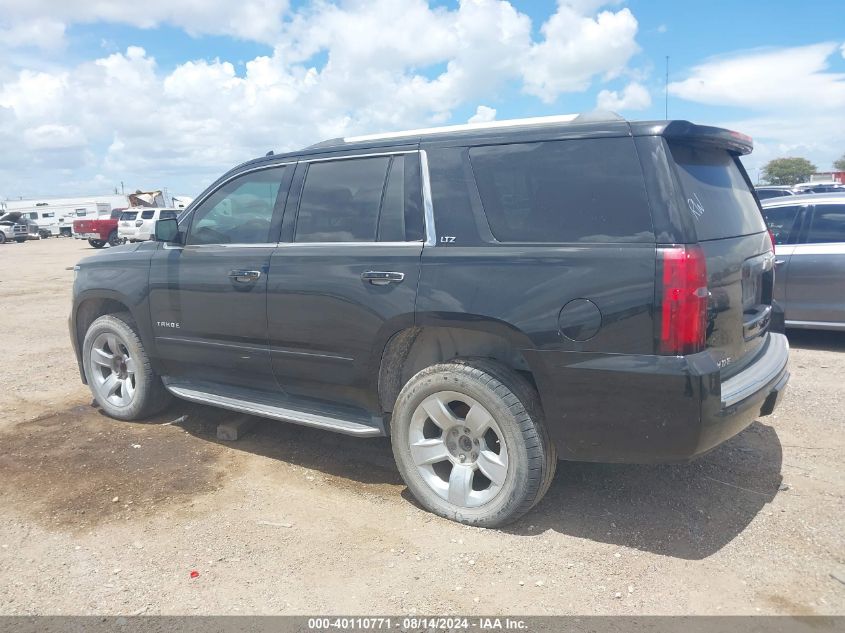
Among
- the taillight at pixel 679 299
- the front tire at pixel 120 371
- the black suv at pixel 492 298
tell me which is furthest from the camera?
the front tire at pixel 120 371

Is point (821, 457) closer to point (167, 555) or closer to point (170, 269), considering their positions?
point (167, 555)

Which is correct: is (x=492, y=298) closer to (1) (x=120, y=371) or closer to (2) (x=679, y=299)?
(2) (x=679, y=299)

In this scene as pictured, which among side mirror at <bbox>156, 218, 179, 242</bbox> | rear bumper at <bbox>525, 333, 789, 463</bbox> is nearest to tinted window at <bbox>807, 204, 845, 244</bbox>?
rear bumper at <bbox>525, 333, 789, 463</bbox>

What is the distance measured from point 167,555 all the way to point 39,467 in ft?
5.58

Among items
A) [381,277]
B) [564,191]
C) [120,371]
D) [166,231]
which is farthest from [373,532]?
[120,371]

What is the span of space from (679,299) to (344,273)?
1782mm

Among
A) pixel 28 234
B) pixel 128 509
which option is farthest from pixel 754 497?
pixel 28 234

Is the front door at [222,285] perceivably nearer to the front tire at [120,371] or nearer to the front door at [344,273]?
the front door at [344,273]

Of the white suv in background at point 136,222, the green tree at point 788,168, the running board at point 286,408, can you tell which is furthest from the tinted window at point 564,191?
the green tree at point 788,168

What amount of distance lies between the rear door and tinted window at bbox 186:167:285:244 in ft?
17.7

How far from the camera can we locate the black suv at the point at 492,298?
2.98 meters

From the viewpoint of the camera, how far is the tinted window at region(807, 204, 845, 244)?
683 cm

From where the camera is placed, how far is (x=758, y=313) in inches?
141

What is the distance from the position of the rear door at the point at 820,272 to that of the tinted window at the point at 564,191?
4.75m
